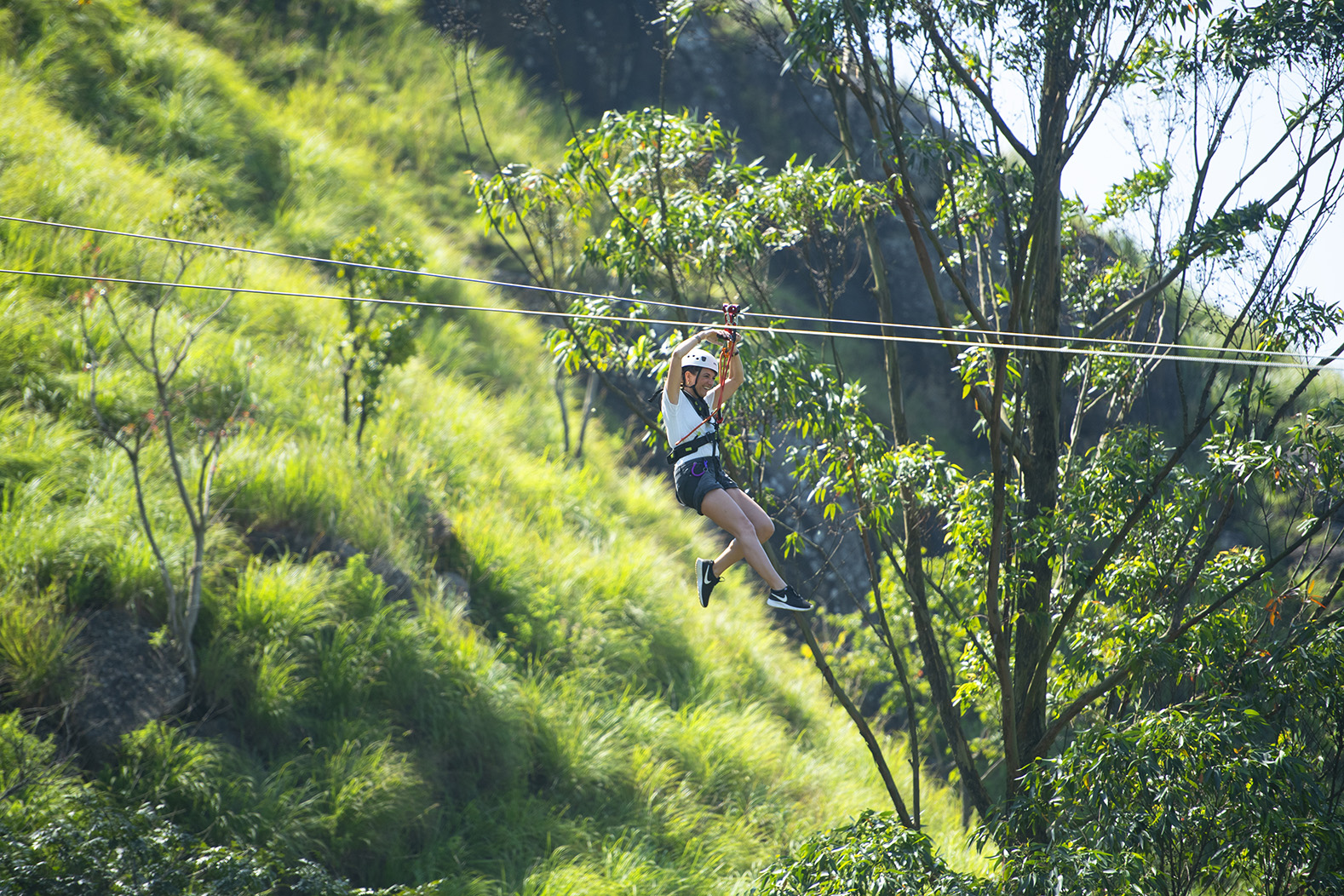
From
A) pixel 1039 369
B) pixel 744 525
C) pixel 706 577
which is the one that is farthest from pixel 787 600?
pixel 1039 369

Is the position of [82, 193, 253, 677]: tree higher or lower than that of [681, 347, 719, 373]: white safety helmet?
lower

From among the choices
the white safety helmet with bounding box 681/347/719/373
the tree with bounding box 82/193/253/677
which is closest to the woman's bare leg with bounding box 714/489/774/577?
the white safety helmet with bounding box 681/347/719/373

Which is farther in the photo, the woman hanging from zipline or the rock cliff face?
the rock cliff face

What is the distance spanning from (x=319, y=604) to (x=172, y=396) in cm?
277

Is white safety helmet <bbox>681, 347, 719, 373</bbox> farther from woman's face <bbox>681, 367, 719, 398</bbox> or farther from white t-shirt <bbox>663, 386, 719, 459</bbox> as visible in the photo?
white t-shirt <bbox>663, 386, 719, 459</bbox>

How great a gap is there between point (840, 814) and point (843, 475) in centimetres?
568

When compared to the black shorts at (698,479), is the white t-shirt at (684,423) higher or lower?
higher

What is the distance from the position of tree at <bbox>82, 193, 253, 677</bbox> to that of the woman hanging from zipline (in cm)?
515

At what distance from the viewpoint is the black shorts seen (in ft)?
15.6

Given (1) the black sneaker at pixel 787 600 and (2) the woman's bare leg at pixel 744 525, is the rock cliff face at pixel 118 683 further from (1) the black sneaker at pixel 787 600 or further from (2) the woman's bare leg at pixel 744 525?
(1) the black sneaker at pixel 787 600

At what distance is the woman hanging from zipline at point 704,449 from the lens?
4.69 meters

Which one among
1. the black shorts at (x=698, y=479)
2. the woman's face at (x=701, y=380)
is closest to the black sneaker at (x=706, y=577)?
the black shorts at (x=698, y=479)

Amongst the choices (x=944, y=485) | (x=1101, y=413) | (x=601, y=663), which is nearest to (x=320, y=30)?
(x=601, y=663)

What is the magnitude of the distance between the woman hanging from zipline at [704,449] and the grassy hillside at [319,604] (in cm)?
467
